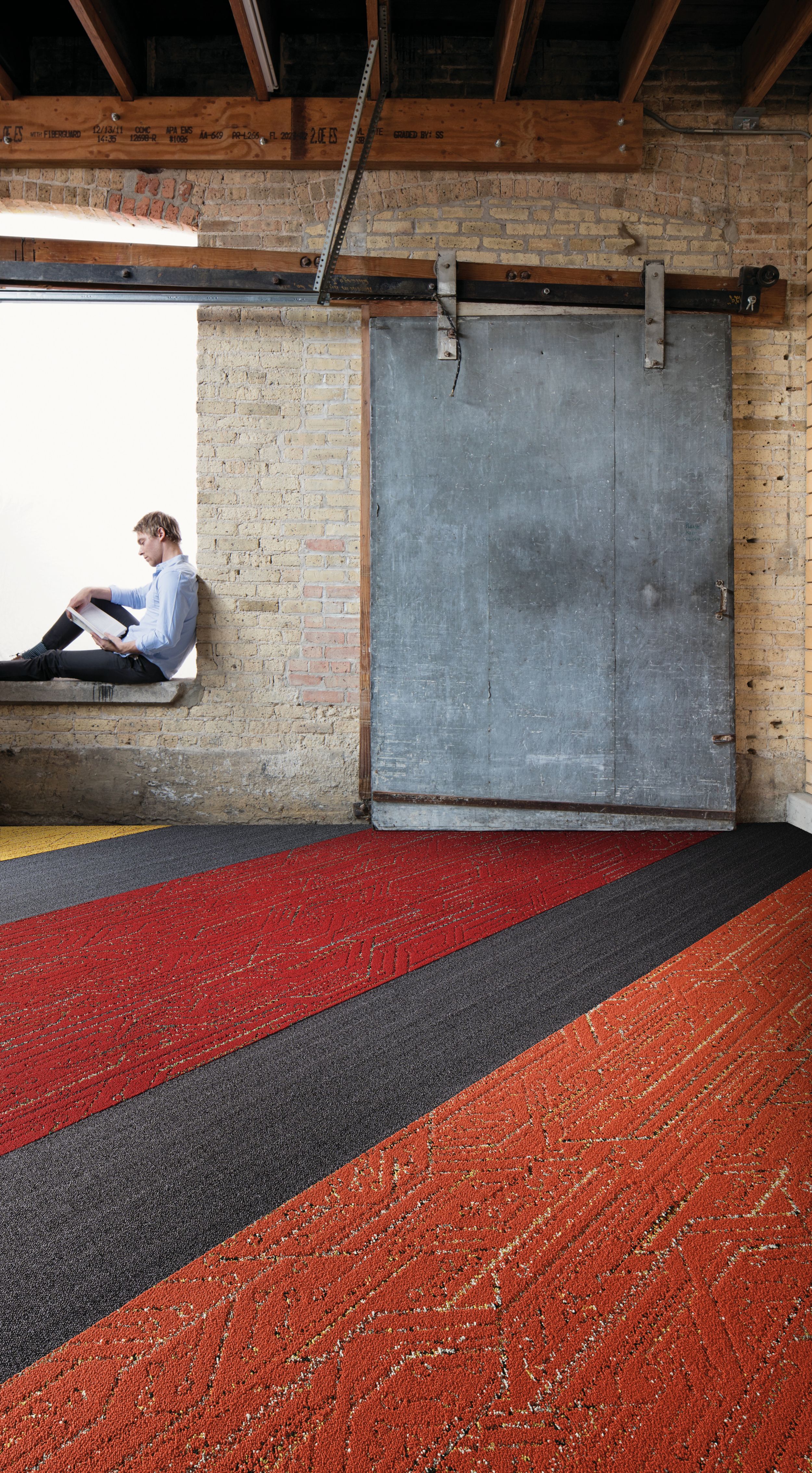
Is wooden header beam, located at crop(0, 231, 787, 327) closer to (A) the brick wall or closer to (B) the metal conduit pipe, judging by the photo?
(A) the brick wall

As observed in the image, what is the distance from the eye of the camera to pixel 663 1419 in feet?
3.89

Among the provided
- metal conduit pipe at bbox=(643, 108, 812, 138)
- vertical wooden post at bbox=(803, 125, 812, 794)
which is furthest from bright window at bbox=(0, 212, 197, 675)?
vertical wooden post at bbox=(803, 125, 812, 794)

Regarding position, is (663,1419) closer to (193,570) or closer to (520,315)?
(193,570)

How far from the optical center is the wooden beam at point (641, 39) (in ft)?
12.8

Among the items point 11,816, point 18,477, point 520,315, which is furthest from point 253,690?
point 520,315

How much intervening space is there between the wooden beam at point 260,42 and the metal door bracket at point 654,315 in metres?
2.08

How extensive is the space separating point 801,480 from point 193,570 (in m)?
3.40

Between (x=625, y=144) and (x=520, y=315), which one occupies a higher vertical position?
(x=625, y=144)

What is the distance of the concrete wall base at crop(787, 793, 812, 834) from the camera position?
14.9ft

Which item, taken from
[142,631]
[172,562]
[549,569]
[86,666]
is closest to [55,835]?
[86,666]

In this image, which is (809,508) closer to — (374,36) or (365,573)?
(365,573)

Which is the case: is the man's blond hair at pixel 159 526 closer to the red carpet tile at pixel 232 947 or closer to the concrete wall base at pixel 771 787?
the red carpet tile at pixel 232 947

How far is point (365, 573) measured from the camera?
4711 millimetres

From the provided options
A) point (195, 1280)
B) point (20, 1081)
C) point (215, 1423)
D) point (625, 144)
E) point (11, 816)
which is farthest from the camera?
point (11, 816)
